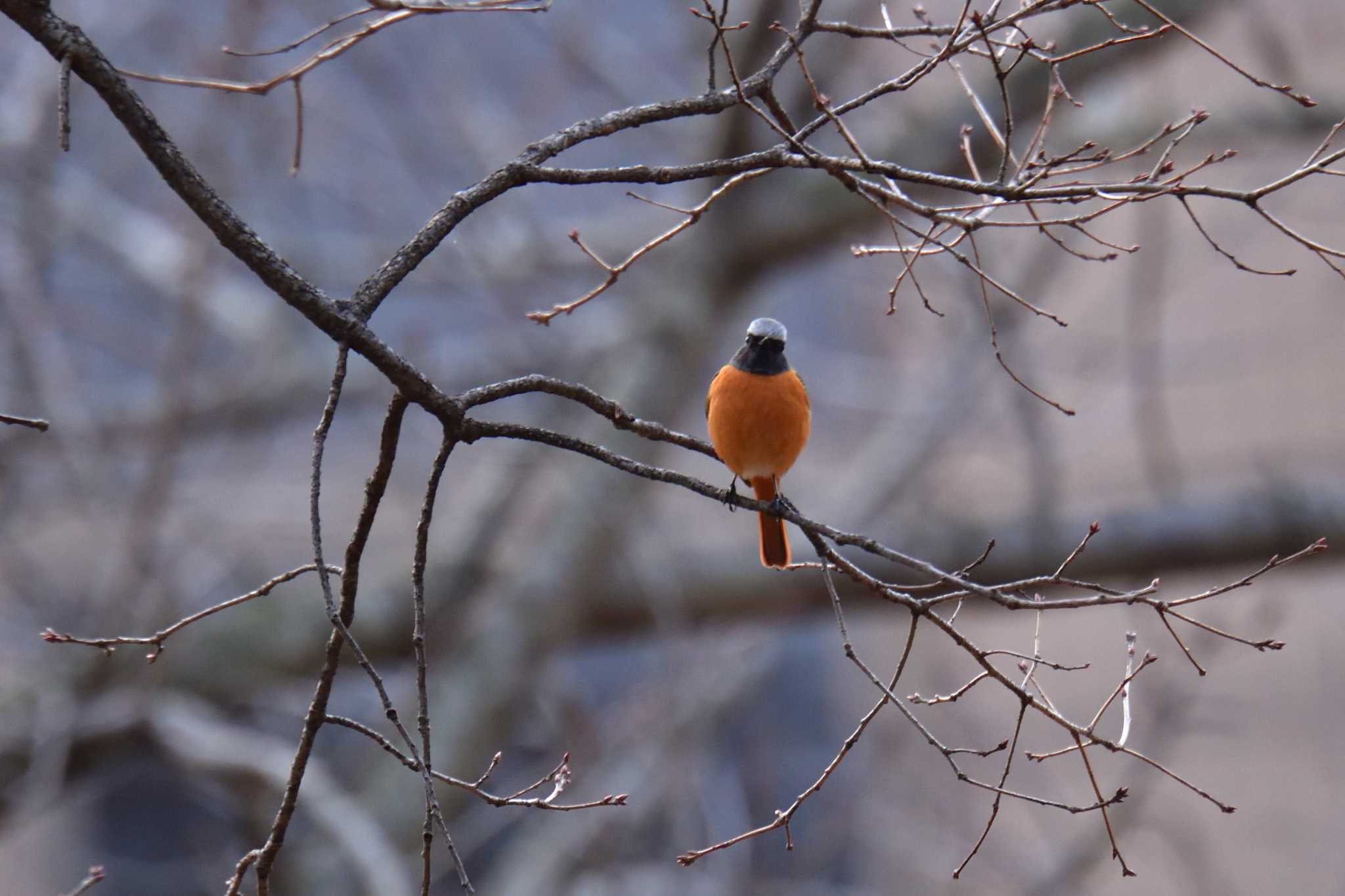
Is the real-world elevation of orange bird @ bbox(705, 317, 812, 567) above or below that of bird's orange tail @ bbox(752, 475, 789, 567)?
above

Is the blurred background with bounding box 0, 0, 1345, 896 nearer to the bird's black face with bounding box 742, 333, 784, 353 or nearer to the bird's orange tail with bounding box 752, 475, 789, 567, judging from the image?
the bird's orange tail with bounding box 752, 475, 789, 567

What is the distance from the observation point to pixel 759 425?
115 inches

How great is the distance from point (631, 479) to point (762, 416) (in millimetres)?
4953

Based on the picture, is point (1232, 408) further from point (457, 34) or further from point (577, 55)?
point (457, 34)

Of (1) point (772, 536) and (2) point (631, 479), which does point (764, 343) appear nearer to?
(1) point (772, 536)

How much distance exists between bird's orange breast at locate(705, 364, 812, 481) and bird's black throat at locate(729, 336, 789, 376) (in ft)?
0.25

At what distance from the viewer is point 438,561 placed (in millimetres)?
7727

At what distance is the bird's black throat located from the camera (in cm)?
312

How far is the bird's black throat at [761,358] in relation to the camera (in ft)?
10.2

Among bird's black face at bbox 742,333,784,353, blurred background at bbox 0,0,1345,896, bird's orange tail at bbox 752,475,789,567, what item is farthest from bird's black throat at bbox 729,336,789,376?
blurred background at bbox 0,0,1345,896

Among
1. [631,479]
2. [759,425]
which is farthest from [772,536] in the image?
[631,479]

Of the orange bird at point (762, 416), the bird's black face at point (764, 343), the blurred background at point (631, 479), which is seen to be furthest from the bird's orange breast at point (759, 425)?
the blurred background at point (631, 479)

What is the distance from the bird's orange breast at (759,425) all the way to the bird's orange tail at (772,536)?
0.18 m

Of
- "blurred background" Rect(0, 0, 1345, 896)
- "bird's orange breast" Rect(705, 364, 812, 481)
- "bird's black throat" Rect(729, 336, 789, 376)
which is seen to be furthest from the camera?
"blurred background" Rect(0, 0, 1345, 896)
